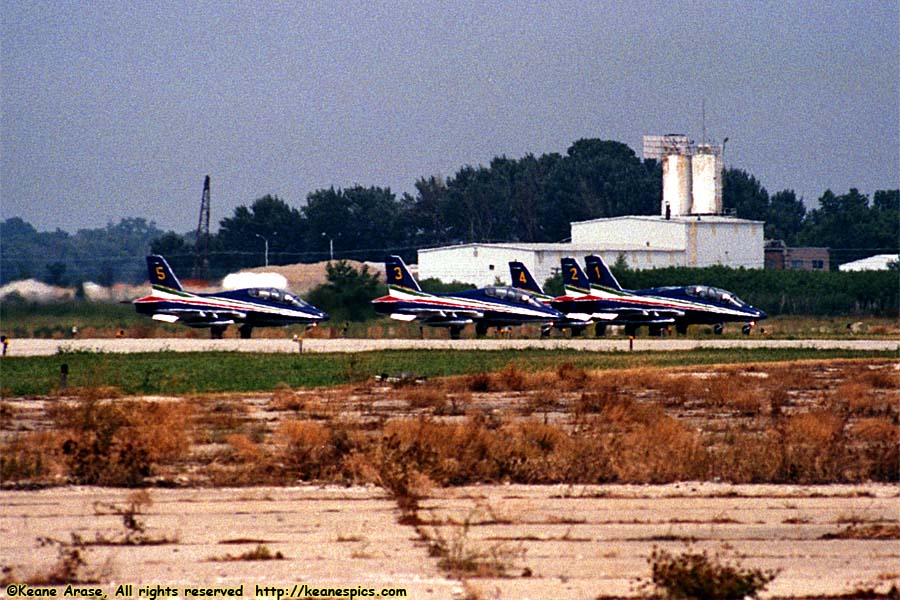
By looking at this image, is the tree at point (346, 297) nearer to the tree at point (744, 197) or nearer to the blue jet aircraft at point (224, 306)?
the blue jet aircraft at point (224, 306)

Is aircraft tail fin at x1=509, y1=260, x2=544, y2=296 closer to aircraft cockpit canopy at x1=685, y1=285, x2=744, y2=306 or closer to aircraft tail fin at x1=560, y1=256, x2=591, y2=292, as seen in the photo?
aircraft tail fin at x1=560, y1=256, x2=591, y2=292

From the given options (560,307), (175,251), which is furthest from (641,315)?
(175,251)

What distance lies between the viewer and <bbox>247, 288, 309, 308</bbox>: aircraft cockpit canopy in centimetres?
5169

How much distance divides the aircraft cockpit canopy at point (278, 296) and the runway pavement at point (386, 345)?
13.6ft

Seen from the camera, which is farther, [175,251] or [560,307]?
[175,251]

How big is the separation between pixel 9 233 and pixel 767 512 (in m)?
105

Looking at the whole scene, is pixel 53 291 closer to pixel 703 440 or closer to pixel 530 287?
pixel 530 287

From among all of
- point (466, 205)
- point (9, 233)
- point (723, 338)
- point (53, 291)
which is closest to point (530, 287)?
point (723, 338)

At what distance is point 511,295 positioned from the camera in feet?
177

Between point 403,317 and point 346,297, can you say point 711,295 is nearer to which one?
point 403,317

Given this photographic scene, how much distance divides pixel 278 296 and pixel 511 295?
365 inches

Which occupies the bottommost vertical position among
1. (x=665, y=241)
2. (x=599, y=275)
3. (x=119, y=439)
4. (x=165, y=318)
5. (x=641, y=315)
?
(x=119, y=439)

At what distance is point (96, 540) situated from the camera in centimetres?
1317

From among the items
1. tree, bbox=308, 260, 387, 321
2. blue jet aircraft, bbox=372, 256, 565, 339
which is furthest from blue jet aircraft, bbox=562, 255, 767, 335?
tree, bbox=308, 260, 387, 321
